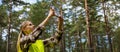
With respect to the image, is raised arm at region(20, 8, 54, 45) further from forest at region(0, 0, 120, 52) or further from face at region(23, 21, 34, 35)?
forest at region(0, 0, 120, 52)

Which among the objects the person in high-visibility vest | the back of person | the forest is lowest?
the forest

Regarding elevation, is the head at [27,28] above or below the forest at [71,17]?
above

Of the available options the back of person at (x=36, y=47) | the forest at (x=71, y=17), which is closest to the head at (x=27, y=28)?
the back of person at (x=36, y=47)

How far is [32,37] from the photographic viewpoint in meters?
2.51

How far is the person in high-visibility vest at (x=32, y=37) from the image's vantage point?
2.51m

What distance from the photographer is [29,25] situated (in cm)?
280

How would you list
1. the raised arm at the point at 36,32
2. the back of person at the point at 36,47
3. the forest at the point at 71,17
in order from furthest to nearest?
the forest at the point at 71,17 < the back of person at the point at 36,47 < the raised arm at the point at 36,32

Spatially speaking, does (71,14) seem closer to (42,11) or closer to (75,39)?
(42,11)

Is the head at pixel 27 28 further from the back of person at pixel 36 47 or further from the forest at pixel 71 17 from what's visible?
the forest at pixel 71 17

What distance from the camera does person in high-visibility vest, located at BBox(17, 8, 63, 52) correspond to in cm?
251

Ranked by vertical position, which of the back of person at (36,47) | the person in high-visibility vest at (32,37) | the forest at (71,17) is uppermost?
the person in high-visibility vest at (32,37)

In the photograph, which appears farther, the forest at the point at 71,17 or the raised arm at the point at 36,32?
the forest at the point at 71,17

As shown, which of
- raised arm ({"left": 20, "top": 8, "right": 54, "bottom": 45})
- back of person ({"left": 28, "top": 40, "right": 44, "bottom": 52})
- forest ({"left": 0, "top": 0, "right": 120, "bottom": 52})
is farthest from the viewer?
forest ({"left": 0, "top": 0, "right": 120, "bottom": 52})

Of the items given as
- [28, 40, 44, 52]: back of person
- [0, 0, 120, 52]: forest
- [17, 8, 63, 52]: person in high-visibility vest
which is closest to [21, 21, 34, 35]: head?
[17, 8, 63, 52]: person in high-visibility vest
